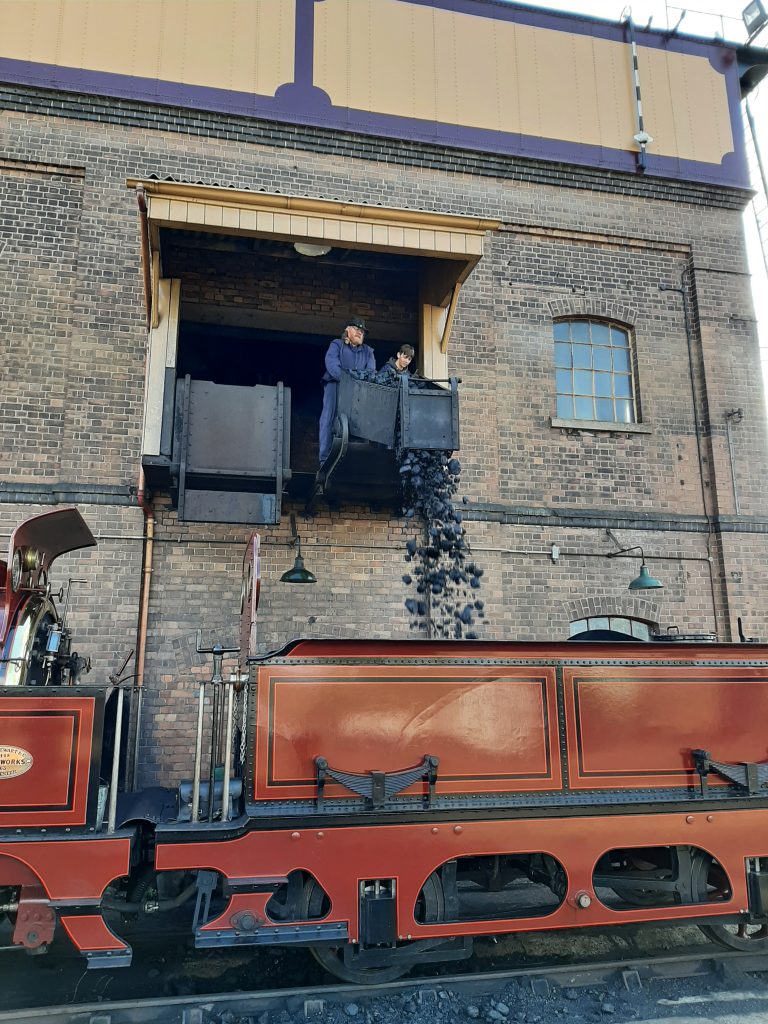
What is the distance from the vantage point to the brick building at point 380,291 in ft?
22.8

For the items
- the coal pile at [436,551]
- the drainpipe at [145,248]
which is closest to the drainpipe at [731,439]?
the coal pile at [436,551]

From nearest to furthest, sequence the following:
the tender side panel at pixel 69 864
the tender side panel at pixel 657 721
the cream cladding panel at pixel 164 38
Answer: the tender side panel at pixel 69 864 → the tender side panel at pixel 657 721 → the cream cladding panel at pixel 164 38

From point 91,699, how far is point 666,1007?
363 cm

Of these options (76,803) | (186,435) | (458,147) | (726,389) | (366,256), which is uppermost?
(458,147)

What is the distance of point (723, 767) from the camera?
172 inches

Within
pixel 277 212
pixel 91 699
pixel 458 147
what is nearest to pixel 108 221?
pixel 277 212

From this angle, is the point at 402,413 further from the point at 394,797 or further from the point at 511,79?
the point at 511,79

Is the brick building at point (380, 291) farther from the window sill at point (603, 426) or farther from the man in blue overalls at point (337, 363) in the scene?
the man in blue overalls at point (337, 363)

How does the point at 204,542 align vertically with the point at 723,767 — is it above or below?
above

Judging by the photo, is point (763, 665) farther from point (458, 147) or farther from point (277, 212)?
point (458, 147)

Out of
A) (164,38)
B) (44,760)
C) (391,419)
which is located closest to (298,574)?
(391,419)

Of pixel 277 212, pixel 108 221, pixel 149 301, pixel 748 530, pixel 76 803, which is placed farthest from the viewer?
pixel 748 530

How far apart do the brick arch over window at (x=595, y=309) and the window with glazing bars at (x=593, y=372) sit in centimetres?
17

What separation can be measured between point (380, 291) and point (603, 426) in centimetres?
309
